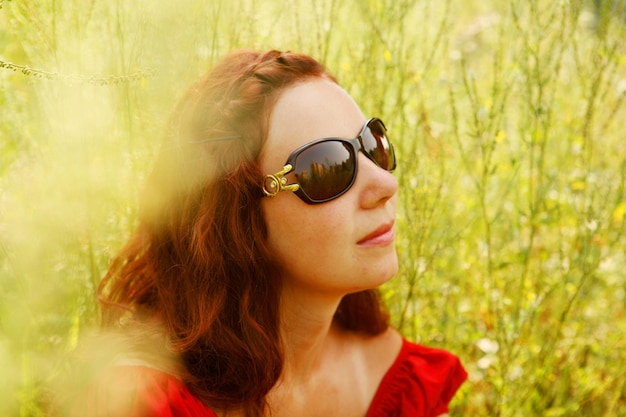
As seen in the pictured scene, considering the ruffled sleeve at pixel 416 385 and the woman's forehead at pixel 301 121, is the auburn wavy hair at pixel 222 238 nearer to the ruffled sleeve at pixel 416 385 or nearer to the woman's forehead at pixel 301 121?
the woman's forehead at pixel 301 121

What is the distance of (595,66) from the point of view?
2098 mm

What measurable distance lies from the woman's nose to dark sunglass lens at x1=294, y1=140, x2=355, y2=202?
55 millimetres

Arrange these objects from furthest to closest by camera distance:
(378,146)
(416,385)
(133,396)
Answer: (416,385)
(378,146)
(133,396)

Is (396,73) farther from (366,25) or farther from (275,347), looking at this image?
(275,347)

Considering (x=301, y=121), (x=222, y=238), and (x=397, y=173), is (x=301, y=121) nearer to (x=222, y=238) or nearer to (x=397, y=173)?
(x=222, y=238)

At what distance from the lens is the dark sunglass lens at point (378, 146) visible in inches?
60.3

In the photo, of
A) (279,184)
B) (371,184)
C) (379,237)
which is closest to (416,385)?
(379,237)

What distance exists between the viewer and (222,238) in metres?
1.49

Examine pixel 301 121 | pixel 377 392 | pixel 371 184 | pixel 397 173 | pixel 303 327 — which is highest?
pixel 301 121

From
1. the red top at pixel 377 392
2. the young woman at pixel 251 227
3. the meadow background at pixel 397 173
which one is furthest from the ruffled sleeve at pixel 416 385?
the young woman at pixel 251 227

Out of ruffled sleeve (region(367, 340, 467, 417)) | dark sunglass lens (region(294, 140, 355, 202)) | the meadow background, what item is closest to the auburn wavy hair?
dark sunglass lens (region(294, 140, 355, 202))

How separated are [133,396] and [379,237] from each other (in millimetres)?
643

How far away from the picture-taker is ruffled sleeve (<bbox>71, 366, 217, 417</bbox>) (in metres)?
1.30

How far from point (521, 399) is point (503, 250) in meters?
0.60
